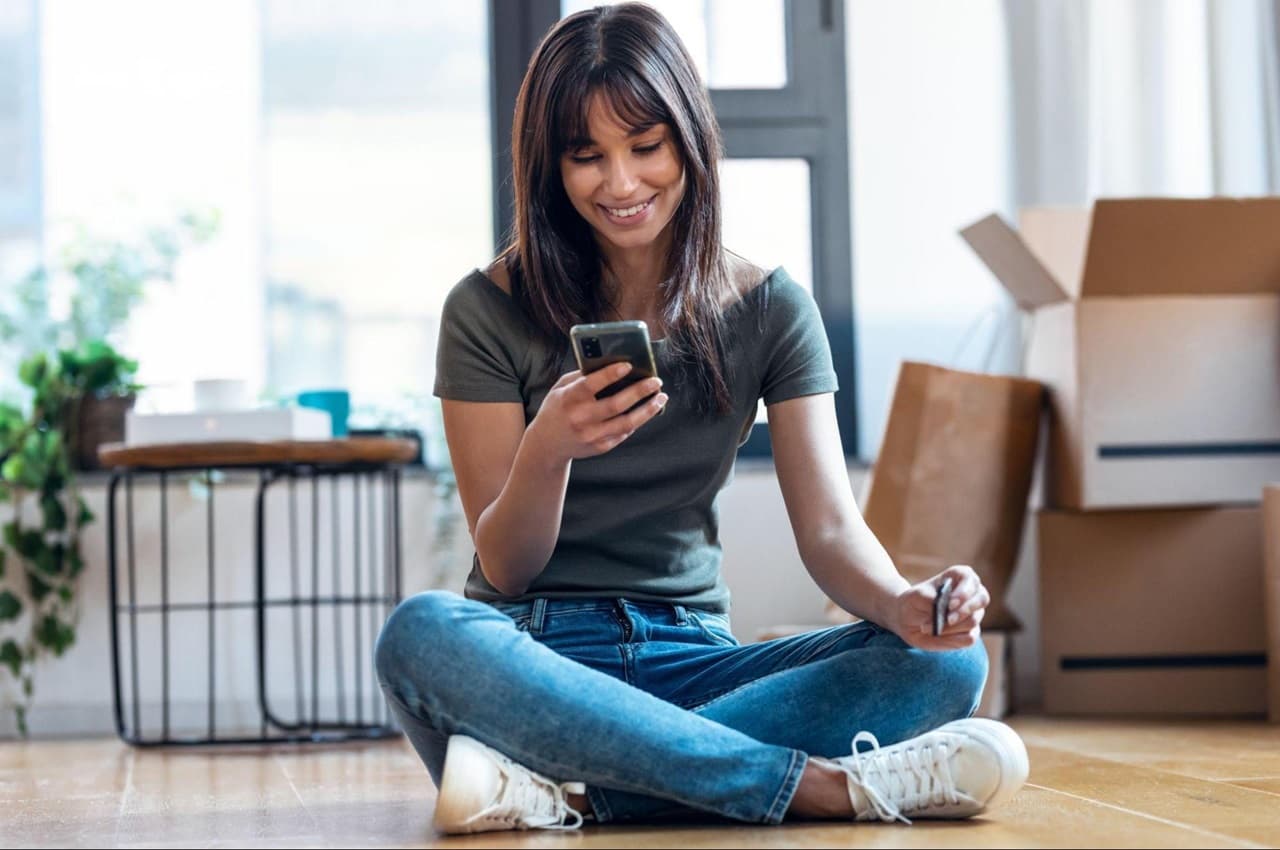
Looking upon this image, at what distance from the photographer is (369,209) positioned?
3.18m

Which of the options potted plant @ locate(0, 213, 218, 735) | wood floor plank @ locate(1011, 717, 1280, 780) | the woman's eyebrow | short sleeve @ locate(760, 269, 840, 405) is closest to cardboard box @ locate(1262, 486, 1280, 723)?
wood floor plank @ locate(1011, 717, 1280, 780)

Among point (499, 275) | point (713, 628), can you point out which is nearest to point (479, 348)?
point (499, 275)

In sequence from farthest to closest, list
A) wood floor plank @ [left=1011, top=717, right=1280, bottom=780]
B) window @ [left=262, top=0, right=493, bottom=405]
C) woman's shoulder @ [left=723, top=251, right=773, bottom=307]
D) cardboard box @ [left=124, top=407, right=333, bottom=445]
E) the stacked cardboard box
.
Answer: window @ [left=262, top=0, right=493, bottom=405], cardboard box @ [left=124, top=407, right=333, bottom=445], the stacked cardboard box, wood floor plank @ [left=1011, top=717, right=1280, bottom=780], woman's shoulder @ [left=723, top=251, right=773, bottom=307]

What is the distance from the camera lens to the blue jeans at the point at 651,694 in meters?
1.21

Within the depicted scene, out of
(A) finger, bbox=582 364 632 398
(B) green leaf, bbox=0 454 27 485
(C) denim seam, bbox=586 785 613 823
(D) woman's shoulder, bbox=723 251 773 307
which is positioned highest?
(D) woman's shoulder, bbox=723 251 773 307

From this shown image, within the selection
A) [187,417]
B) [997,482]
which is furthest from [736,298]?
[187,417]

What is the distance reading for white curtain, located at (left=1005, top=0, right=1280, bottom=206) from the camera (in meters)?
2.88

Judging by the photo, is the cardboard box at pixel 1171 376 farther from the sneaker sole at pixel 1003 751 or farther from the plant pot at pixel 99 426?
the plant pot at pixel 99 426

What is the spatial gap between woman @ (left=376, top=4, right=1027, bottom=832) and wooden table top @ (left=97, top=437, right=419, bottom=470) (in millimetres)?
1107

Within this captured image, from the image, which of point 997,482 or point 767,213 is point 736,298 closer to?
point 997,482

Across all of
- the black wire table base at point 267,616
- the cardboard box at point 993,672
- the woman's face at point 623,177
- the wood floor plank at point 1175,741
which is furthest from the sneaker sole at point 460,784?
the black wire table base at point 267,616

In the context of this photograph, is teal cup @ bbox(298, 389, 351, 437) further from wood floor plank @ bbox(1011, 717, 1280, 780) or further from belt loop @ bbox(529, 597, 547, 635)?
belt loop @ bbox(529, 597, 547, 635)

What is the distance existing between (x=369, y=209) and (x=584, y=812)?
2.08 metres

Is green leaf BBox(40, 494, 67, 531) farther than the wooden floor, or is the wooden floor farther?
green leaf BBox(40, 494, 67, 531)
